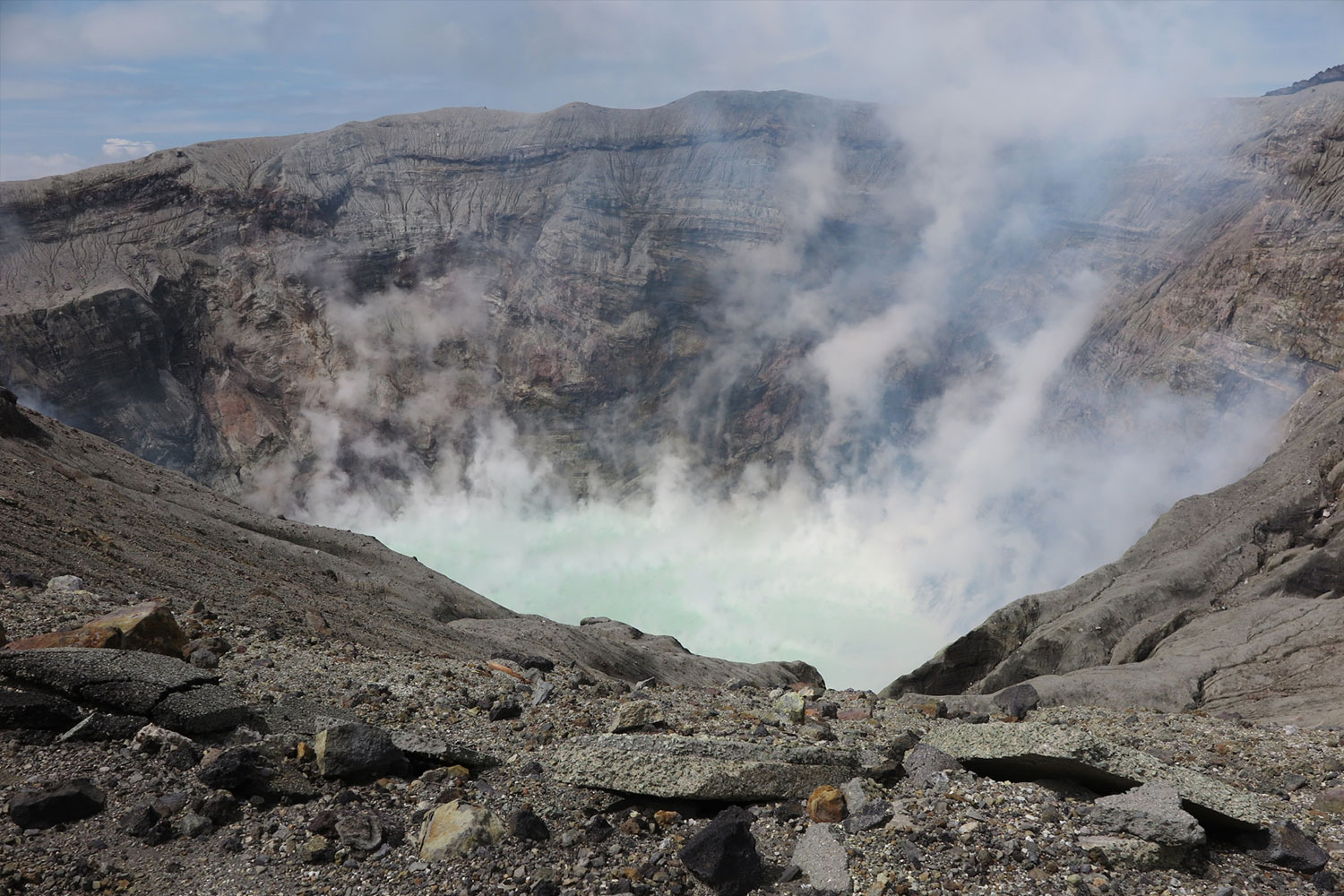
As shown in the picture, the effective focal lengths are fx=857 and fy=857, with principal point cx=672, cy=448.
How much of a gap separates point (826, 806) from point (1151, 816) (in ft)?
7.97

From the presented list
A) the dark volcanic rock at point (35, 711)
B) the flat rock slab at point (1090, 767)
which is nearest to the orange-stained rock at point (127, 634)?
the dark volcanic rock at point (35, 711)

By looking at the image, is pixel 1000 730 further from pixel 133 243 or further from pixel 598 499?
pixel 133 243

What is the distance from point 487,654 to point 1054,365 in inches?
1551

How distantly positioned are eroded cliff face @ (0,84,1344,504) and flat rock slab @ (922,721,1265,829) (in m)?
49.3

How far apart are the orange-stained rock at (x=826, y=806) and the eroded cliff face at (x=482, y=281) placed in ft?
166

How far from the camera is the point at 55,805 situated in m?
6.08

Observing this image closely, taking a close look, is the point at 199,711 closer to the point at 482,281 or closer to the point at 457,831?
the point at 457,831

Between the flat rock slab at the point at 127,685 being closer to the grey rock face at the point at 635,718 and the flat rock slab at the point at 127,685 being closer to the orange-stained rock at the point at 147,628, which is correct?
the orange-stained rock at the point at 147,628

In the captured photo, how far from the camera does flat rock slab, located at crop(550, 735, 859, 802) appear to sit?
7.07 m

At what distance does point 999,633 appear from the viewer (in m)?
25.0

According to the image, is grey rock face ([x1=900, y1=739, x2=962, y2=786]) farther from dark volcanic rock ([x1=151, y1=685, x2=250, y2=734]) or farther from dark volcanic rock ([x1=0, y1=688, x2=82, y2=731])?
dark volcanic rock ([x1=0, y1=688, x2=82, y2=731])

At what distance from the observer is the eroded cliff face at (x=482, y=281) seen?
188 feet

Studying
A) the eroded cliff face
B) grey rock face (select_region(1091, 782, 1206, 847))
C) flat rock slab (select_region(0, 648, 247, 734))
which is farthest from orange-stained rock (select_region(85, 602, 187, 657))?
the eroded cliff face

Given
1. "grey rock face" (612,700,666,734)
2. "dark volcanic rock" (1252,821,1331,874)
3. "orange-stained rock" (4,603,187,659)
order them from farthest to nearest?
"grey rock face" (612,700,666,734)
"orange-stained rock" (4,603,187,659)
"dark volcanic rock" (1252,821,1331,874)
